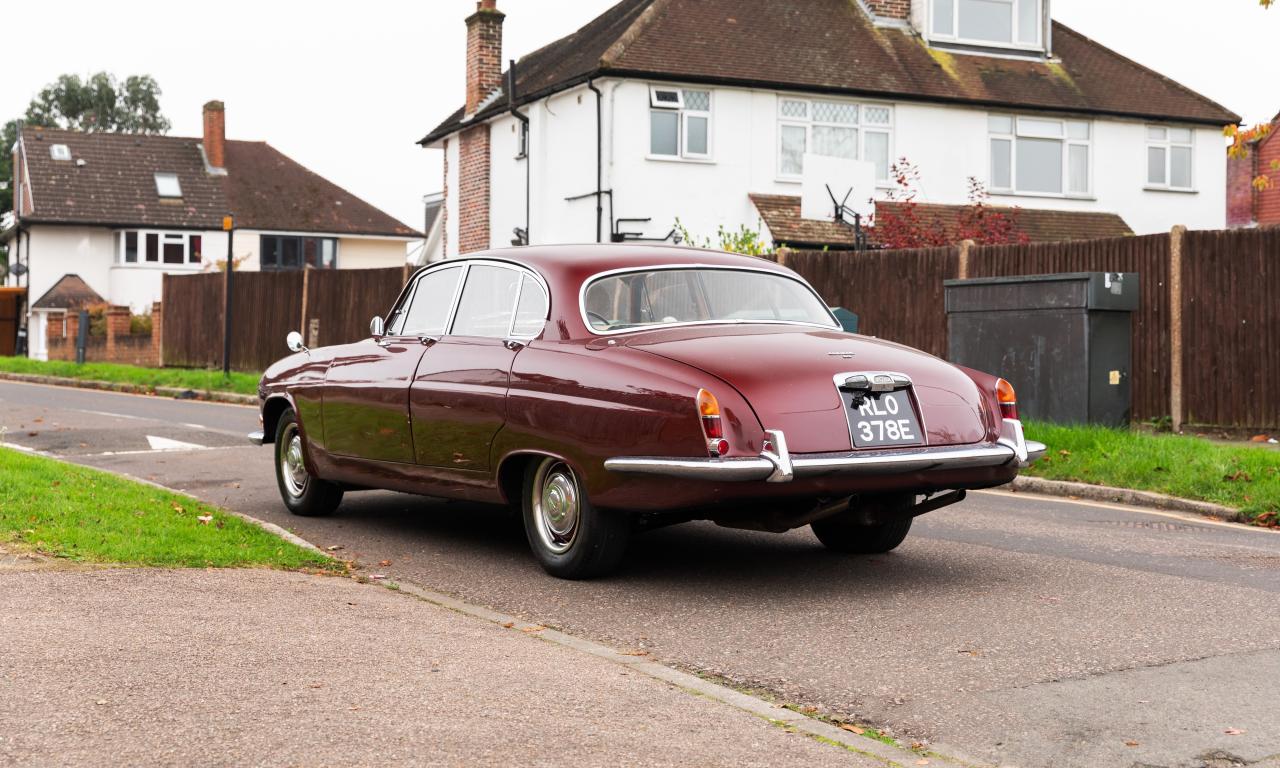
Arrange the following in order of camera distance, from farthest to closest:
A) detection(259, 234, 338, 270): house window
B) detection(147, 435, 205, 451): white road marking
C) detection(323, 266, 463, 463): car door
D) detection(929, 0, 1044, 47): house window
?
detection(259, 234, 338, 270): house window, detection(929, 0, 1044, 47): house window, detection(147, 435, 205, 451): white road marking, detection(323, 266, 463, 463): car door

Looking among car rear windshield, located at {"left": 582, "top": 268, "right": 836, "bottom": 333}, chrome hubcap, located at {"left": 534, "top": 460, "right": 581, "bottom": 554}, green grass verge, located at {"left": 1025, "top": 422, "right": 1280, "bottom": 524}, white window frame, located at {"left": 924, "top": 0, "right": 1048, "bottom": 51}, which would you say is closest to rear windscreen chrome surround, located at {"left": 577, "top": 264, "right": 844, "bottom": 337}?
car rear windshield, located at {"left": 582, "top": 268, "right": 836, "bottom": 333}

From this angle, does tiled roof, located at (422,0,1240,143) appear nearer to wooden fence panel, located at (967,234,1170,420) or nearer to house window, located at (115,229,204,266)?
wooden fence panel, located at (967,234,1170,420)

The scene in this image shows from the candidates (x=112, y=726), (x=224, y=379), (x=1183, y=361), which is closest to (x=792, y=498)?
(x=112, y=726)

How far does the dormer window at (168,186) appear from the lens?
59.7 metres

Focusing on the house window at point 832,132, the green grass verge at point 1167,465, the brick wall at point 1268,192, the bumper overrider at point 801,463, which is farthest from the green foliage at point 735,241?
the brick wall at point 1268,192

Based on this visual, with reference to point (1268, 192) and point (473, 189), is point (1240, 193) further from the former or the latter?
point (473, 189)

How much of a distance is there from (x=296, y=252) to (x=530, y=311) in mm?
54845

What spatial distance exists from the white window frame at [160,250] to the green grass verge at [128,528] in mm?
50226

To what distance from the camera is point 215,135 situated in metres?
62.6

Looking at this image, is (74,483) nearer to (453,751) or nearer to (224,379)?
(453,751)

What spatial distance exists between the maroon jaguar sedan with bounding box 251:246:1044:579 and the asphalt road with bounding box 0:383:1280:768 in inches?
14.7

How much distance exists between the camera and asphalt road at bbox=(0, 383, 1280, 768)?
16.1 ft

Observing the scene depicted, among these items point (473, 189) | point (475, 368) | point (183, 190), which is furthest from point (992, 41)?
point (183, 190)

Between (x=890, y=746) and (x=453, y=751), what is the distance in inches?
51.5
